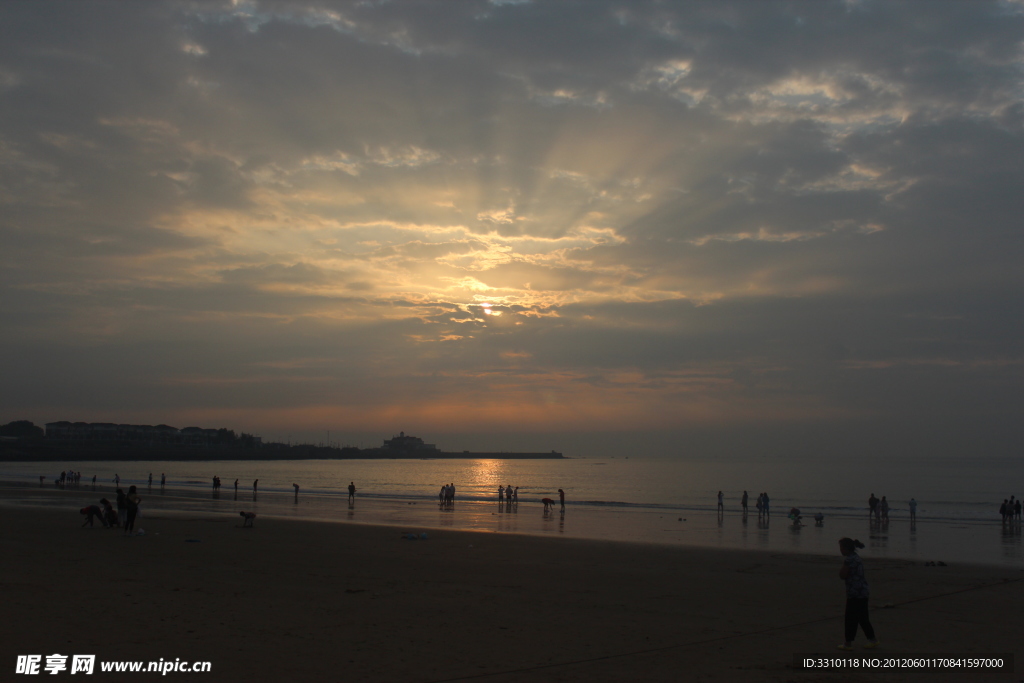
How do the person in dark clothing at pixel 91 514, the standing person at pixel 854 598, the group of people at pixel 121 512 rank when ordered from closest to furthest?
the standing person at pixel 854 598
the group of people at pixel 121 512
the person in dark clothing at pixel 91 514

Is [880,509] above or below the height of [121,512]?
below

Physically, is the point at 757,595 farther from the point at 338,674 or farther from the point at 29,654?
the point at 29,654

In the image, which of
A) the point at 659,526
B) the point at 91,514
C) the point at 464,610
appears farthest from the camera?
the point at 659,526

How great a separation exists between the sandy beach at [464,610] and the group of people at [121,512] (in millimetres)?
890

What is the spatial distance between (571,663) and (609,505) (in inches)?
1820

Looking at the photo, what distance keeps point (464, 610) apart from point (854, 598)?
672cm

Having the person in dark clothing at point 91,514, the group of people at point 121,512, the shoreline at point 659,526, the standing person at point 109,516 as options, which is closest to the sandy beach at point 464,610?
the group of people at point 121,512

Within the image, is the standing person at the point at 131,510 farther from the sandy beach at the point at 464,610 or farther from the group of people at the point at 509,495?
the group of people at the point at 509,495

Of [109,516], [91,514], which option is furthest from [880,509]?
[91,514]

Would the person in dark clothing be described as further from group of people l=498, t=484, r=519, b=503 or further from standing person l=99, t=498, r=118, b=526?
group of people l=498, t=484, r=519, b=503

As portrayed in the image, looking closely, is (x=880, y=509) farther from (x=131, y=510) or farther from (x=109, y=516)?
(x=109, y=516)

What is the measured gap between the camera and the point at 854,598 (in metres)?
9.84

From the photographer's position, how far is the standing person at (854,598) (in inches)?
385

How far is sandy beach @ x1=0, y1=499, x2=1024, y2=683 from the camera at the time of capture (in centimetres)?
880
